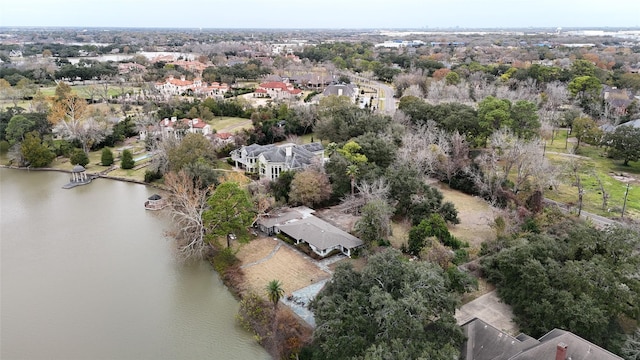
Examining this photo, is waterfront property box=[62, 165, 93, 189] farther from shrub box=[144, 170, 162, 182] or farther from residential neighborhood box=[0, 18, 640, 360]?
shrub box=[144, 170, 162, 182]

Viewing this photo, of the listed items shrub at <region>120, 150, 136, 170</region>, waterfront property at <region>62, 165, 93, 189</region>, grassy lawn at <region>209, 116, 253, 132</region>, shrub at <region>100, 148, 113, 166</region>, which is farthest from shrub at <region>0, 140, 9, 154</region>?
grassy lawn at <region>209, 116, 253, 132</region>

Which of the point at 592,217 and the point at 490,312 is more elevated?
the point at 592,217

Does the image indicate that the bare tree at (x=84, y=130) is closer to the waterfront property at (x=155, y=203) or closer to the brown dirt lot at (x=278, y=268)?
the waterfront property at (x=155, y=203)

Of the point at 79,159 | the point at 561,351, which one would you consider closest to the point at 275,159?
the point at 79,159

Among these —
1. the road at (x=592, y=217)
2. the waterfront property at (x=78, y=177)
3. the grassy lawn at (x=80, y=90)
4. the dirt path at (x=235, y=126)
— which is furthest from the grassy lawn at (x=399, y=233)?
the grassy lawn at (x=80, y=90)

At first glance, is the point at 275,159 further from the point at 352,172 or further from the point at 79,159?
the point at 79,159

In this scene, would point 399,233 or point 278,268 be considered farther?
point 399,233

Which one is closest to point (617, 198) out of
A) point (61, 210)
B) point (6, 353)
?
point (6, 353)

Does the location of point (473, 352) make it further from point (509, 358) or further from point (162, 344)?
point (162, 344)
